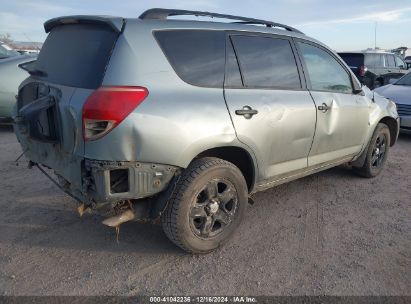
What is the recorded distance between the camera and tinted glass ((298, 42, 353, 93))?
4.11 m

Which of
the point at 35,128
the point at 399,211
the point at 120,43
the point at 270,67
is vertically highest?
the point at 120,43

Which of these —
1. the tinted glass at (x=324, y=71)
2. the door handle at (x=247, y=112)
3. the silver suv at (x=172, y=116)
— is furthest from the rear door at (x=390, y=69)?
the door handle at (x=247, y=112)

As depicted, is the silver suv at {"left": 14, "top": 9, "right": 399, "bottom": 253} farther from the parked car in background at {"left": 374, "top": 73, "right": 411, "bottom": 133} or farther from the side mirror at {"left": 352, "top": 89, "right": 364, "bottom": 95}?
the parked car in background at {"left": 374, "top": 73, "right": 411, "bottom": 133}

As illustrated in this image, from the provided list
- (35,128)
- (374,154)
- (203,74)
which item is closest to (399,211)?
(374,154)

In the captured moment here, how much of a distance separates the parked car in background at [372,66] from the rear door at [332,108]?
984 centimetres

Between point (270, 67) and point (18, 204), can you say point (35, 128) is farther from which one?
point (270, 67)

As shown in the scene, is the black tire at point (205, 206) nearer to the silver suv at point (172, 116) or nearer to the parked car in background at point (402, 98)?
the silver suv at point (172, 116)

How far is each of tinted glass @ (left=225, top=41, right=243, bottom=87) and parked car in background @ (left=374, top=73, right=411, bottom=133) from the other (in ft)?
19.0

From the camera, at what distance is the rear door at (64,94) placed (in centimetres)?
279

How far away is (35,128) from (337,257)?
2.64 metres

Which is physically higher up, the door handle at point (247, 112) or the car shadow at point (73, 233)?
the door handle at point (247, 112)

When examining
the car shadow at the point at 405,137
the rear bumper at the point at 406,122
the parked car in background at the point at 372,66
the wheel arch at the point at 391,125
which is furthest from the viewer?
the parked car in background at the point at 372,66

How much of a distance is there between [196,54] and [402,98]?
6387mm

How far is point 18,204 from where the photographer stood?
166 inches
